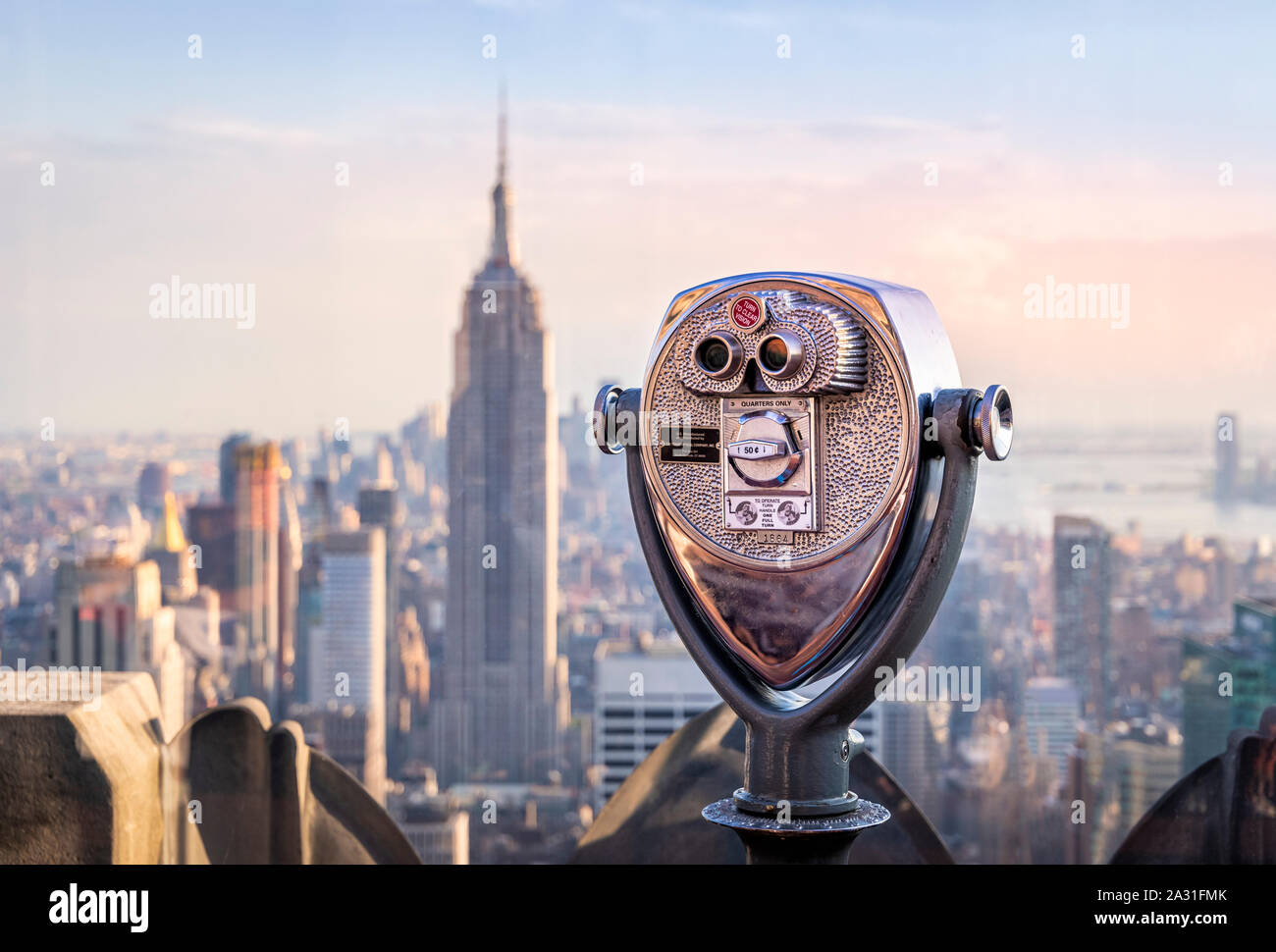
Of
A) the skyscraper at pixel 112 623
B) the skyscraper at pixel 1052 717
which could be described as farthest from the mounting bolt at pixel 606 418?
the skyscraper at pixel 112 623

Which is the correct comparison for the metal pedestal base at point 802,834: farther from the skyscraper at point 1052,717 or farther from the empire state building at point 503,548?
the empire state building at point 503,548

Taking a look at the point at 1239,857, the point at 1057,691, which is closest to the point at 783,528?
the point at 1239,857

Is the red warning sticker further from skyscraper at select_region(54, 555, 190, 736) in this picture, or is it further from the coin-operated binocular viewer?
skyscraper at select_region(54, 555, 190, 736)

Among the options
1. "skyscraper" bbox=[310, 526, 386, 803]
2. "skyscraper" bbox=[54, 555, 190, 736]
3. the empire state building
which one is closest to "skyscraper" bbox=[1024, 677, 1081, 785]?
"skyscraper" bbox=[54, 555, 190, 736]

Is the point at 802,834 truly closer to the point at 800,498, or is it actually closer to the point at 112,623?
the point at 800,498

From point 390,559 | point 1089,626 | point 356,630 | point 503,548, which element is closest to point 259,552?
point 356,630
